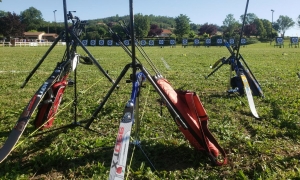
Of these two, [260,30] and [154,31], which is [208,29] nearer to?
[154,31]

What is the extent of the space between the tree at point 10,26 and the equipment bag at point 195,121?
8775 centimetres

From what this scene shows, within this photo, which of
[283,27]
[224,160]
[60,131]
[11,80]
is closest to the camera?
[224,160]

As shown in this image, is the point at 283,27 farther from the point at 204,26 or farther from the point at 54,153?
the point at 54,153

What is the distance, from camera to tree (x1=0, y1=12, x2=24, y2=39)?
81.4 metres

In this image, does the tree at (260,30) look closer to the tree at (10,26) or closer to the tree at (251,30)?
the tree at (251,30)

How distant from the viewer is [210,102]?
21.5 feet

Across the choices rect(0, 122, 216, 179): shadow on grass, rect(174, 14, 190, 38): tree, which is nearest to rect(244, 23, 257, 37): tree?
rect(174, 14, 190, 38): tree

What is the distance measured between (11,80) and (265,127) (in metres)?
8.05

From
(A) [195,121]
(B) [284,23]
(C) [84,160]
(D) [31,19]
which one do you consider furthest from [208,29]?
(C) [84,160]

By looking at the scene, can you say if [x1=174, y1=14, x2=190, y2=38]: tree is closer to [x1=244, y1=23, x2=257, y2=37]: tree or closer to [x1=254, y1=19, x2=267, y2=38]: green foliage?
[x1=244, y1=23, x2=257, y2=37]: tree

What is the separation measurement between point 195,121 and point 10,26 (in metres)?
88.7

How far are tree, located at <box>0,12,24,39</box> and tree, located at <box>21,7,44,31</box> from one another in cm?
2542

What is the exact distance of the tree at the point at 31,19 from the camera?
11960 cm

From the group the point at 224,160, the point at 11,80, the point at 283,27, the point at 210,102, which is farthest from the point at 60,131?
the point at 283,27
